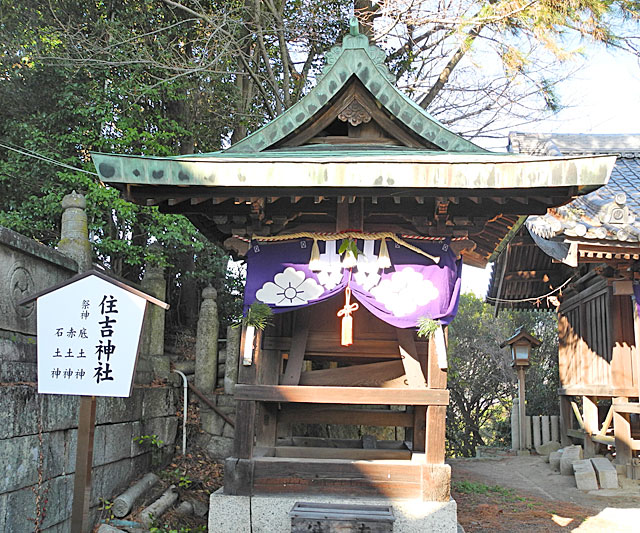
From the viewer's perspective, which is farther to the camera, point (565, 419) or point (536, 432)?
point (536, 432)

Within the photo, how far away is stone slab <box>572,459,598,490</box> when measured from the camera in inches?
376

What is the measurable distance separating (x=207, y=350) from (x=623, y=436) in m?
6.88

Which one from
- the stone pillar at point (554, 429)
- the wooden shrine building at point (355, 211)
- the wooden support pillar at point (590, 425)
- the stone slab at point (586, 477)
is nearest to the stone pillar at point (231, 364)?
the wooden shrine building at point (355, 211)

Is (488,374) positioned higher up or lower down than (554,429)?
higher up

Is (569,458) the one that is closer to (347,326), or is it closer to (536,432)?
(536,432)

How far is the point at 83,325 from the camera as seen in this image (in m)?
4.94

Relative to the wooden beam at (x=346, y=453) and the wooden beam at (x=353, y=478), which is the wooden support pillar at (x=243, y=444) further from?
the wooden beam at (x=346, y=453)

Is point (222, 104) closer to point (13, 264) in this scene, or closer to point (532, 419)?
point (13, 264)

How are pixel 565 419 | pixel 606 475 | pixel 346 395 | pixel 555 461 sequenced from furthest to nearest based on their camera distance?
pixel 565 419 < pixel 555 461 < pixel 606 475 < pixel 346 395

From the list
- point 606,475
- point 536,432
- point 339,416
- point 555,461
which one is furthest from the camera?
point 536,432

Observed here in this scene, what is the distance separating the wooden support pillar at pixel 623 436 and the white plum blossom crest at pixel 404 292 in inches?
211

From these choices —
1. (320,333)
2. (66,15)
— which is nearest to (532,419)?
(320,333)

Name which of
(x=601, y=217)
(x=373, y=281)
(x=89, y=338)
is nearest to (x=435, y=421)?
(x=373, y=281)

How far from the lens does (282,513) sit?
19.6 feet
